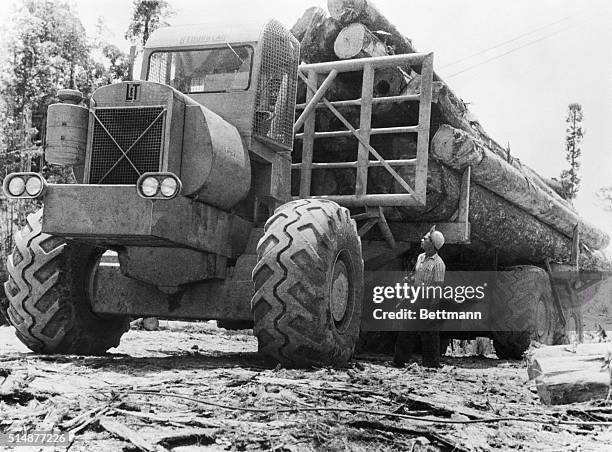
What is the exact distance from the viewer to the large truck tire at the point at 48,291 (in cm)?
681

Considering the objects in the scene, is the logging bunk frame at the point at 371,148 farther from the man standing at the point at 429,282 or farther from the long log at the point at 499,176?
the man standing at the point at 429,282

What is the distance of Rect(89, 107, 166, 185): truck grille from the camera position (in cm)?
612

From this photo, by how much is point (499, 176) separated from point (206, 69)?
422 cm

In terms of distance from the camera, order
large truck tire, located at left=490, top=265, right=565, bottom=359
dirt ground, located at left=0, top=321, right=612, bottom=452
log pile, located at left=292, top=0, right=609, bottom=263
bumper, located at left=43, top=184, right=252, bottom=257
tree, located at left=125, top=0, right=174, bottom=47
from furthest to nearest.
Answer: tree, located at left=125, top=0, right=174, bottom=47
large truck tire, located at left=490, top=265, right=565, bottom=359
log pile, located at left=292, top=0, right=609, bottom=263
bumper, located at left=43, top=184, right=252, bottom=257
dirt ground, located at left=0, top=321, right=612, bottom=452

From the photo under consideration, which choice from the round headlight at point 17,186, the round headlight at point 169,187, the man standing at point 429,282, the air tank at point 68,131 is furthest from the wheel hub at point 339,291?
the round headlight at point 17,186

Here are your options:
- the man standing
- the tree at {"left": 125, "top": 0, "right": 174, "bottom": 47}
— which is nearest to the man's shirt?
the man standing

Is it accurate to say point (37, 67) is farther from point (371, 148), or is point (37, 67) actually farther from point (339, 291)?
point (339, 291)

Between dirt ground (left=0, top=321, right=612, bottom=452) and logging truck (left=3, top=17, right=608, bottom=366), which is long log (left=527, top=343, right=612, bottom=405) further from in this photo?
logging truck (left=3, top=17, right=608, bottom=366)

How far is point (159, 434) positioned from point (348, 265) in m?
3.54

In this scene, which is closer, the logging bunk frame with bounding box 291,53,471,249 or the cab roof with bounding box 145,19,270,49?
the cab roof with bounding box 145,19,270,49

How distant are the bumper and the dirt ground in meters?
0.95

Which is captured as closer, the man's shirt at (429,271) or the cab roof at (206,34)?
the cab roof at (206,34)

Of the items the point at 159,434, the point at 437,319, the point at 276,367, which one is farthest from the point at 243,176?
the point at 159,434

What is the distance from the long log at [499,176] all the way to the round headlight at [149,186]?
13.6 ft
